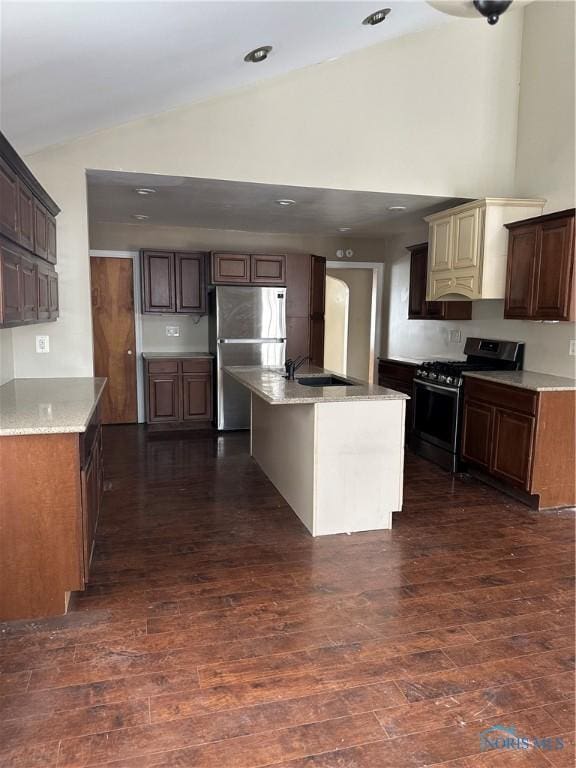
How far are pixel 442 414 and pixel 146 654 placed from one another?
10.9ft

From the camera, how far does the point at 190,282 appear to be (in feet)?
19.9

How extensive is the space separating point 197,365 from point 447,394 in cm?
286

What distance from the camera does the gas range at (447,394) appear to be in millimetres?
4441

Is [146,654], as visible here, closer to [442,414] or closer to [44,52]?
[44,52]

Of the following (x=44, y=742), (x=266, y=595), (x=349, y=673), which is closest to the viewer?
(x=44, y=742)

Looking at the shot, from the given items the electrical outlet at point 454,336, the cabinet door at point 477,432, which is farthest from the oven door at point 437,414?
the electrical outlet at point 454,336

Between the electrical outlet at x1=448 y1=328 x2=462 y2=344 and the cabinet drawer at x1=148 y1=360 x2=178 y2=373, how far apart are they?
9.89ft

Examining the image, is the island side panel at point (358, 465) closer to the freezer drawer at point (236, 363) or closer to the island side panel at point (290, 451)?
the island side panel at point (290, 451)

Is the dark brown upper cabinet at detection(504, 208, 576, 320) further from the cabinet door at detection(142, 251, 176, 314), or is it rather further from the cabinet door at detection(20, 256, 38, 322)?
Answer: the cabinet door at detection(142, 251, 176, 314)

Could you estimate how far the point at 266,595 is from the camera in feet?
8.29

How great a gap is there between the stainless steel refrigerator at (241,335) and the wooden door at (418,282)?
144 cm

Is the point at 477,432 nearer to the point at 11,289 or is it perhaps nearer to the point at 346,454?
the point at 346,454

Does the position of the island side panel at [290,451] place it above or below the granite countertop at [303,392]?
below

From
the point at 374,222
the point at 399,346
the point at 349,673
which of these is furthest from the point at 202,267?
the point at 349,673
